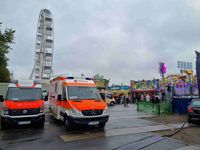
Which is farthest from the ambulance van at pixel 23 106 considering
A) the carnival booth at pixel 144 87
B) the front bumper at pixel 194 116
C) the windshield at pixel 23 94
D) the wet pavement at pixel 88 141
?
the carnival booth at pixel 144 87

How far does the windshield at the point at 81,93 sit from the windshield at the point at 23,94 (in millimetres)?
2219

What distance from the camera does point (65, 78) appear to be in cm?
1019

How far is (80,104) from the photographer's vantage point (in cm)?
866

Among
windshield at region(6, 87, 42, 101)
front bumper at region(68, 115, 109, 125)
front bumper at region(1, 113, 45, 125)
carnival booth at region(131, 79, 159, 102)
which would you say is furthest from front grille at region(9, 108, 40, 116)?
carnival booth at region(131, 79, 159, 102)

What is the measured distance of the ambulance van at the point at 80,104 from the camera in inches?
332

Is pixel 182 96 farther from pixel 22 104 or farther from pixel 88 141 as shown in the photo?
pixel 22 104

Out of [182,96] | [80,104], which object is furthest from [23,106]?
[182,96]

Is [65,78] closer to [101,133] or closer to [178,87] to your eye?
[101,133]

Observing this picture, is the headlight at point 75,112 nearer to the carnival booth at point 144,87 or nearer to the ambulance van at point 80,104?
the ambulance van at point 80,104

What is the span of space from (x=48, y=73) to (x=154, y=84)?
3754 centimetres

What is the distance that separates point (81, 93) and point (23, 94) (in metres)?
3.32

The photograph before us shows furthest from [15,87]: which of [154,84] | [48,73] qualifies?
[48,73]

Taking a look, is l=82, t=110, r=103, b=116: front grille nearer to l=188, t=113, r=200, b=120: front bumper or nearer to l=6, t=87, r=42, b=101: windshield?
l=6, t=87, r=42, b=101: windshield

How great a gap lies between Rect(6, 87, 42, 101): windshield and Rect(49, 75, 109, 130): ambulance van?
4.31ft
